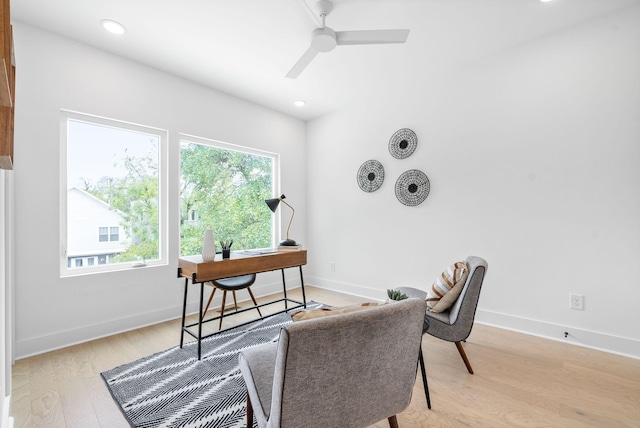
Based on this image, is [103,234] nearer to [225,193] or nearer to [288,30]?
[225,193]

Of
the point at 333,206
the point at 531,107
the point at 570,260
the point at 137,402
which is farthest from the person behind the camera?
the point at 333,206

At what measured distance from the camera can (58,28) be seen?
2.44 m

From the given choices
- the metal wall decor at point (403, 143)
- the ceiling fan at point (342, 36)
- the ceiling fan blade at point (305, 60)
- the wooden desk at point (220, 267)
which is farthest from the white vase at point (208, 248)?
the metal wall decor at point (403, 143)

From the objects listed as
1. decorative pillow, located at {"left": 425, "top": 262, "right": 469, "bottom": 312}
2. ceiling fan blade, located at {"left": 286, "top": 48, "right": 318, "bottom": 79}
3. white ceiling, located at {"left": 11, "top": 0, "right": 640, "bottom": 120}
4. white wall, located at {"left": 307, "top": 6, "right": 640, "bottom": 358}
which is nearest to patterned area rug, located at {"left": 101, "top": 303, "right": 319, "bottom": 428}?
decorative pillow, located at {"left": 425, "top": 262, "right": 469, "bottom": 312}

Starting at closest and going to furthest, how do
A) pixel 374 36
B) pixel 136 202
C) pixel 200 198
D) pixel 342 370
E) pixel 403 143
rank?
pixel 342 370, pixel 374 36, pixel 136 202, pixel 200 198, pixel 403 143

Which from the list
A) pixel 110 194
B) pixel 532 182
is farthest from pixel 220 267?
pixel 532 182

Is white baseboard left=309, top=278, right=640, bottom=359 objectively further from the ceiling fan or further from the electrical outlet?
the ceiling fan

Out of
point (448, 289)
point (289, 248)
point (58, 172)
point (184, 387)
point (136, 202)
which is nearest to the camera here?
point (184, 387)

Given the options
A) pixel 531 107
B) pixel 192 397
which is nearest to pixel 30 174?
pixel 192 397

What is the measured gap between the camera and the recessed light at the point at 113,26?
235 cm

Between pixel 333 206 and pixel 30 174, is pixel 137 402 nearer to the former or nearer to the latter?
pixel 30 174

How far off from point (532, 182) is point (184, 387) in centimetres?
326

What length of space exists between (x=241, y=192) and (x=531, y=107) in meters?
3.27

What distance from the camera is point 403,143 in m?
3.65
